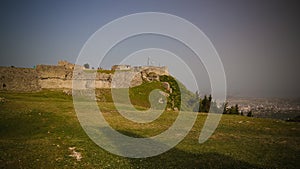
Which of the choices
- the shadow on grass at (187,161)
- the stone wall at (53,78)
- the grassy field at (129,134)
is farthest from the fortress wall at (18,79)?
the shadow on grass at (187,161)

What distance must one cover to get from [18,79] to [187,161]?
57.7m

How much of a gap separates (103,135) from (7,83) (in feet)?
154

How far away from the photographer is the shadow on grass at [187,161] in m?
15.8

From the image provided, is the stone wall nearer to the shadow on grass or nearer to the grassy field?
the grassy field

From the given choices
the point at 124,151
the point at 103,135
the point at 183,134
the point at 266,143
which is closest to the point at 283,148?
the point at 266,143

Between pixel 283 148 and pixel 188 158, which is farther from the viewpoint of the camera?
pixel 283 148

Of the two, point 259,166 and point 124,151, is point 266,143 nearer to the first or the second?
point 259,166

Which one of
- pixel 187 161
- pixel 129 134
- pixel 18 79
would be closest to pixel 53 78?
pixel 18 79

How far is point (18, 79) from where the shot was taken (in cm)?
5672

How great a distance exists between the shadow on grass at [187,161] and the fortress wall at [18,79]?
51.5m

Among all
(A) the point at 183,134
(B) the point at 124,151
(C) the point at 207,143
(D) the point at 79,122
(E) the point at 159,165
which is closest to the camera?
(E) the point at 159,165

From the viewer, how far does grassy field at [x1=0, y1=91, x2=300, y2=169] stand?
51.9ft

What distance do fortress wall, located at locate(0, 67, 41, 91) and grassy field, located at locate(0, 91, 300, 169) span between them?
28.4 metres

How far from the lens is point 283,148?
69.2 feet
